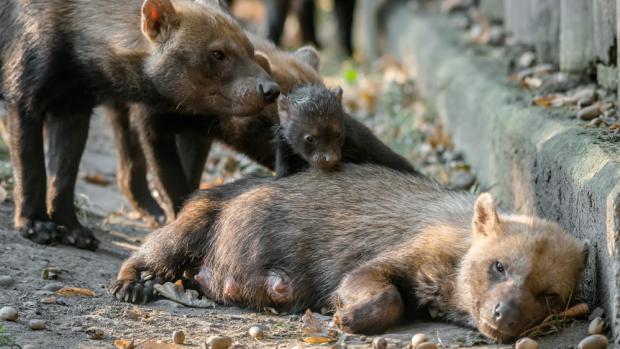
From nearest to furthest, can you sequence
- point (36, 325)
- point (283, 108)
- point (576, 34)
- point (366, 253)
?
point (36, 325), point (366, 253), point (283, 108), point (576, 34)

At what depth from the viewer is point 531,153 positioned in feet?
20.3

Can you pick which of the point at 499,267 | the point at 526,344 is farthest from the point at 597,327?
the point at 499,267

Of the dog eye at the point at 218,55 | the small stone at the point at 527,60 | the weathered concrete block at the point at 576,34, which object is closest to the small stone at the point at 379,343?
the dog eye at the point at 218,55

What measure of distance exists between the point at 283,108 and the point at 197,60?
0.58 metres

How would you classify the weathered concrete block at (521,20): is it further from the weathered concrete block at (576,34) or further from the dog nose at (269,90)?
the dog nose at (269,90)

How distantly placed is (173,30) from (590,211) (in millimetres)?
2730

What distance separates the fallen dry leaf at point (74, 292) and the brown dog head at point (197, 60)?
132 centimetres

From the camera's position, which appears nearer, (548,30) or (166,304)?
(166,304)

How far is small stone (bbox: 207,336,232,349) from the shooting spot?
15.7 ft

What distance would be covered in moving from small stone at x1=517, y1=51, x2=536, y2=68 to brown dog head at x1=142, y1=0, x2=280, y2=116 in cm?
273

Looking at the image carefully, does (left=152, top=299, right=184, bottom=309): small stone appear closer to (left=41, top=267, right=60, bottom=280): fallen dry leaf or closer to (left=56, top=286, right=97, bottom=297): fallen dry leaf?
(left=56, top=286, right=97, bottom=297): fallen dry leaf

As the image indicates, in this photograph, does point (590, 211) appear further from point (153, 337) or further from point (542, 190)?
point (153, 337)

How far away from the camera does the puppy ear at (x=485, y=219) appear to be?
4906mm

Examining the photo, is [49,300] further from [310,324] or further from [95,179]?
[95,179]
